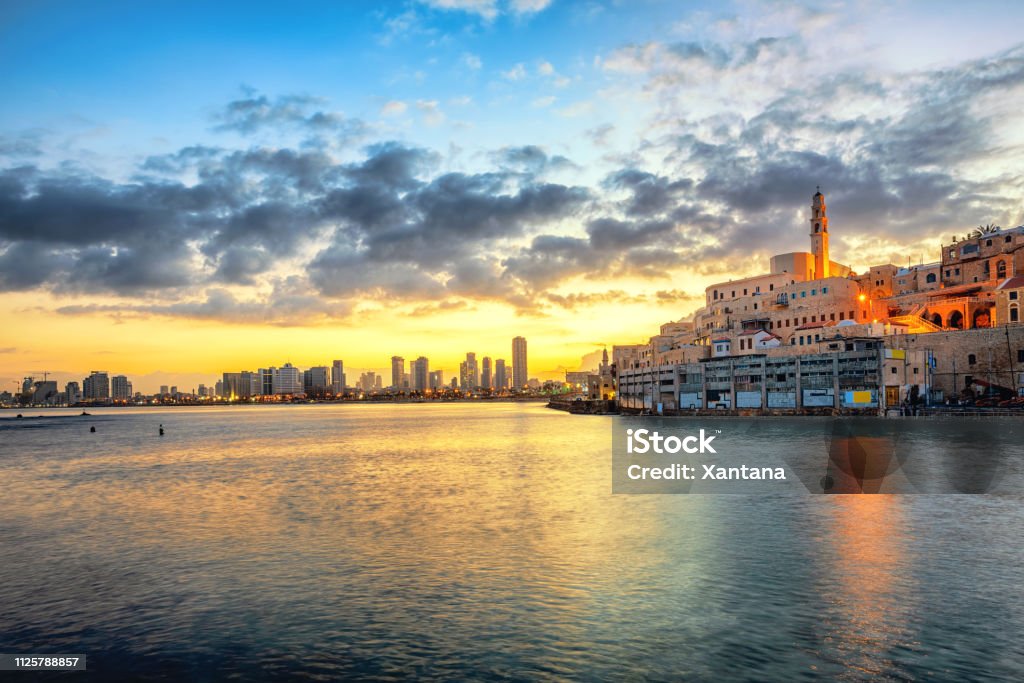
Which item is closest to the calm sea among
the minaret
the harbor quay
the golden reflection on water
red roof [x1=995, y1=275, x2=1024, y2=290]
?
the golden reflection on water

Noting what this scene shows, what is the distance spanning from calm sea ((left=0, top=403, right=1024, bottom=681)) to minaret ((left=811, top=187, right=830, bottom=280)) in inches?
4895

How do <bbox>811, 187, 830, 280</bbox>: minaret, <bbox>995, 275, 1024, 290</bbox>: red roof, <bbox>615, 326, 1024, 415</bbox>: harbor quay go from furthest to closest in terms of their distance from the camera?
<bbox>811, 187, 830, 280</bbox>: minaret → <bbox>995, 275, 1024, 290</bbox>: red roof → <bbox>615, 326, 1024, 415</bbox>: harbor quay

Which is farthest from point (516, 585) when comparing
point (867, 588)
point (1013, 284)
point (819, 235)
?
point (819, 235)

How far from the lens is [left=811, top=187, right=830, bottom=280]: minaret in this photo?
491ft

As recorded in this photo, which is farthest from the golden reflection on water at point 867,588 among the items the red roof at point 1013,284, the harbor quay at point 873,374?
the red roof at point 1013,284

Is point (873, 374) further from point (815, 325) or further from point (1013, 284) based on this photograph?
point (1013, 284)

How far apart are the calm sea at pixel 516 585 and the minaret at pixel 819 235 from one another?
124 metres

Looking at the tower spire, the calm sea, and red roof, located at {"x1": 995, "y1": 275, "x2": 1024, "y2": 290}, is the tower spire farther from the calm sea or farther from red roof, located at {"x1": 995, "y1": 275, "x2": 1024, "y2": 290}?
the calm sea

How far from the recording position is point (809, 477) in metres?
45.5

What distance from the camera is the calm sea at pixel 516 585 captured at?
50.7 feet

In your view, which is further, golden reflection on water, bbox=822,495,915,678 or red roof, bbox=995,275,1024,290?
red roof, bbox=995,275,1024,290

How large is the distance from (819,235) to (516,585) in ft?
494

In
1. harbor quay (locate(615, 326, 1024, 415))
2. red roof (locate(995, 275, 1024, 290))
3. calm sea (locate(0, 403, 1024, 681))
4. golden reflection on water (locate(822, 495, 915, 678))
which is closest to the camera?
calm sea (locate(0, 403, 1024, 681))

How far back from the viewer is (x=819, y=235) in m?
152
